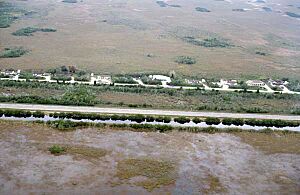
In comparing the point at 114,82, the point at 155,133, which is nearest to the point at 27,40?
the point at 114,82

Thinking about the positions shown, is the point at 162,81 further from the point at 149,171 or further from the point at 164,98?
the point at 149,171

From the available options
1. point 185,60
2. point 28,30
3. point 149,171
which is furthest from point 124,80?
point 28,30

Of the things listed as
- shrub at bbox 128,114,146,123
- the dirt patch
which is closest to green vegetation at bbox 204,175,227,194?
the dirt patch

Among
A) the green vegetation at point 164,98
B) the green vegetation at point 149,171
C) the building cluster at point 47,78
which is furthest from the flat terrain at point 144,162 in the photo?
the building cluster at point 47,78

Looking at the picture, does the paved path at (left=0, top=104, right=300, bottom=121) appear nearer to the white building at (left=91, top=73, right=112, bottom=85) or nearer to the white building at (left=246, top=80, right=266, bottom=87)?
the white building at (left=91, top=73, right=112, bottom=85)

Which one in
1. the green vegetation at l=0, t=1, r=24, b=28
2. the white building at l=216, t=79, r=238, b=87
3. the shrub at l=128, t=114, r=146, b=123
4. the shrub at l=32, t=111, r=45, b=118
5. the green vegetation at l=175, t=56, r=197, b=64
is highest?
the green vegetation at l=0, t=1, r=24, b=28

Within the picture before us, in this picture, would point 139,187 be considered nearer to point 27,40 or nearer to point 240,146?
point 240,146

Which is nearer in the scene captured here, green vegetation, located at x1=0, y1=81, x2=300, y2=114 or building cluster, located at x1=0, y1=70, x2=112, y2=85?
green vegetation, located at x1=0, y1=81, x2=300, y2=114
